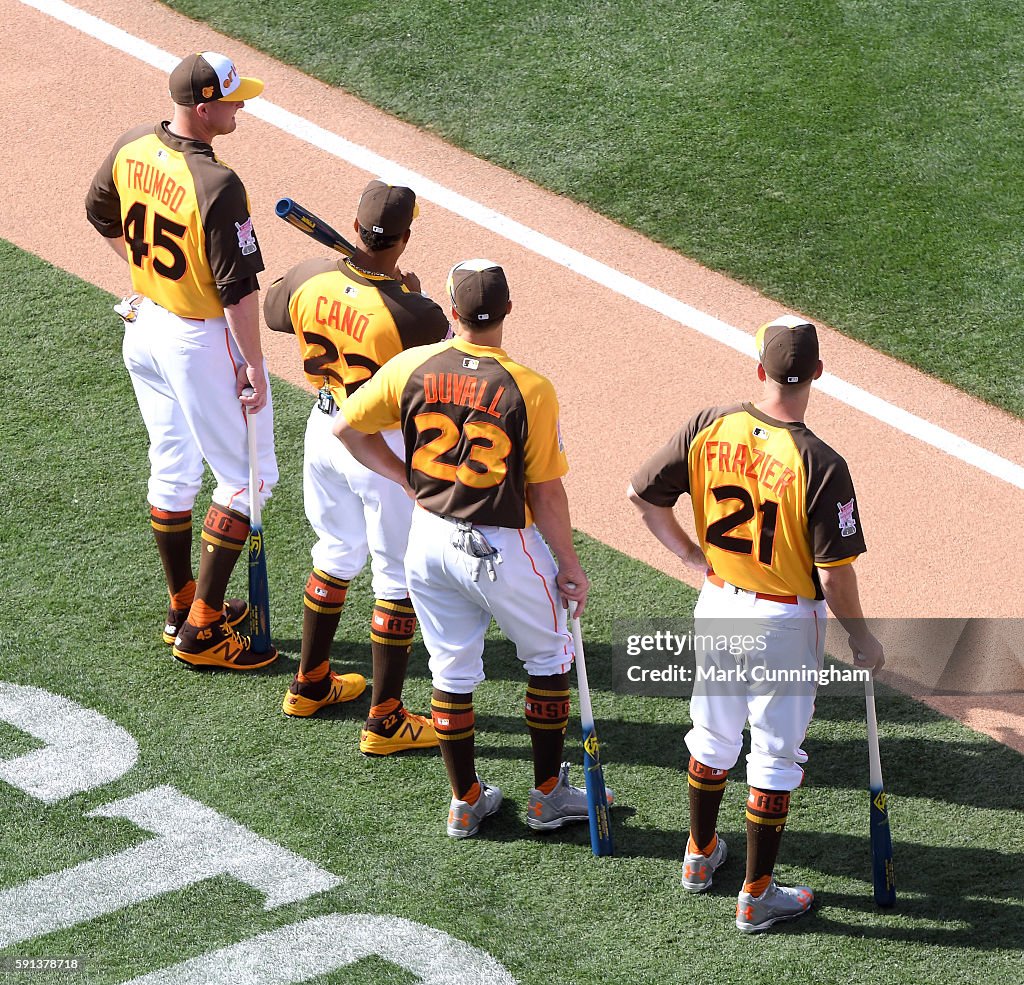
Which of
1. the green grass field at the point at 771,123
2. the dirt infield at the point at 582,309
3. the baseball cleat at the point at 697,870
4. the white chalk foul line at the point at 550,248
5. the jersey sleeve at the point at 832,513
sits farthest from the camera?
the green grass field at the point at 771,123

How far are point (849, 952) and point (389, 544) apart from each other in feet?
6.99

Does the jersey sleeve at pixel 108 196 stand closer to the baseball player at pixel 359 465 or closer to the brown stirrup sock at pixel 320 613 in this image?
the baseball player at pixel 359 465

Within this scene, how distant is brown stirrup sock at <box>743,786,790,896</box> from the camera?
4875 mm

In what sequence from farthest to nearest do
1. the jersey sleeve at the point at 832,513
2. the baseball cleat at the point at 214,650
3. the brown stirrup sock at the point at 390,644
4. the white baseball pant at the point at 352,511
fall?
the baseball cleat at the point at 214,650 → the brown stirrup sock at the point at 390,644 → the white baseball pant at the point at 352,511 → the jersey sleeve at the point at 832,513

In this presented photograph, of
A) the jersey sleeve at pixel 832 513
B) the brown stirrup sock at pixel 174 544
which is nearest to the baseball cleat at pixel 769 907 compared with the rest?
the jersey sleeve at pixel 832 513

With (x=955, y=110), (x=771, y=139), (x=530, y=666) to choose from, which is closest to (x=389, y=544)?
(x=530, y=666)

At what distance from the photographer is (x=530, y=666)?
5.24 metres

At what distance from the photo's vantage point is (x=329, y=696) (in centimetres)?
600

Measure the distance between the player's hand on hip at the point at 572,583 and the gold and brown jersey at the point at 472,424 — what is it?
0.24 meters

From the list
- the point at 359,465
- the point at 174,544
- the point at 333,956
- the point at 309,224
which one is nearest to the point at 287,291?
the point at 309,224

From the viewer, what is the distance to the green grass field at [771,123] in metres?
8.59

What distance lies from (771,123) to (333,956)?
645 centimetres

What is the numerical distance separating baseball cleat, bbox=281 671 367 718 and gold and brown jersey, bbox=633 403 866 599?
1.77 metres

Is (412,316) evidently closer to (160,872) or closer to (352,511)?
(352,511)
